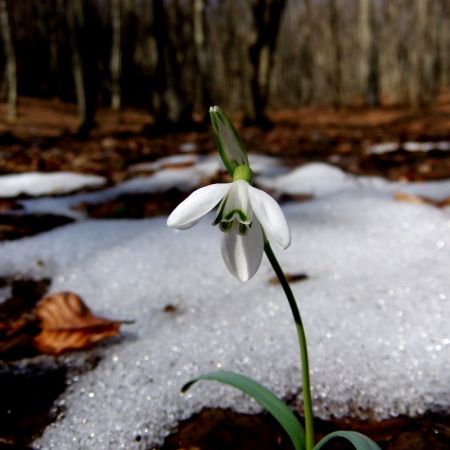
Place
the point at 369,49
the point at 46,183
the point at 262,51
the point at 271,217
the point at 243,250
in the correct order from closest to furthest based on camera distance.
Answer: the point at 271,217
the point at 243,250
the point at 46,183
the point at 262,51
the point at 369,49

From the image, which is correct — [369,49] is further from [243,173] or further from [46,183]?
[243,173]

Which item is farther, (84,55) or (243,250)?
(84,55)

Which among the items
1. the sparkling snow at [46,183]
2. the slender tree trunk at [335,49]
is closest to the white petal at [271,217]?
the sparkling snow at [46,183]

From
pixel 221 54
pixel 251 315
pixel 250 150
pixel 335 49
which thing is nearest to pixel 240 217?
pixel 251 315

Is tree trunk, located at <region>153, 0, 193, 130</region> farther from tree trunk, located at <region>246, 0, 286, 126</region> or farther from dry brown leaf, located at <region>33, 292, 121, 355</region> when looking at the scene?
dry brown leaf, located at <region>33, 292, 121, 355</region>

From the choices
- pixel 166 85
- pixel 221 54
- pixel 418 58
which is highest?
pixel 166 85

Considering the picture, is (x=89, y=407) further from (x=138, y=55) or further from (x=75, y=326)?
(x=138, y=55)
